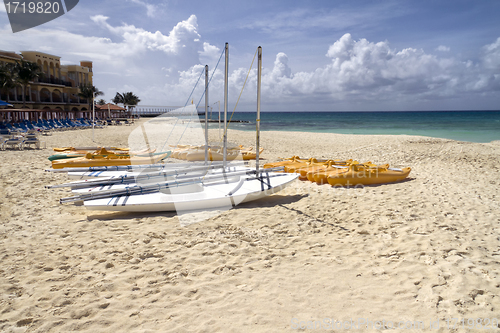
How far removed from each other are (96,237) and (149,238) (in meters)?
0.77

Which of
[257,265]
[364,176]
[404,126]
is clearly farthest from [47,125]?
[404,126]

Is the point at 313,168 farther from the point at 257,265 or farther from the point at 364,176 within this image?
the point at 257,265

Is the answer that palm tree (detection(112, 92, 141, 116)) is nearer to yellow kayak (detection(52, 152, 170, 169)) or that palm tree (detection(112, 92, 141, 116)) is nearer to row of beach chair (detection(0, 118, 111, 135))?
row of beach chair (detection(0, 118, 111, 135))

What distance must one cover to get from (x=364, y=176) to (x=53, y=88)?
145ft

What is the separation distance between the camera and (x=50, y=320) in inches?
103

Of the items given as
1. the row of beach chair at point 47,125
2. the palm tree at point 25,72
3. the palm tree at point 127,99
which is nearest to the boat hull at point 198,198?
the row of beach chair at point 47,125

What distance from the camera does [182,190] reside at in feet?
20.3

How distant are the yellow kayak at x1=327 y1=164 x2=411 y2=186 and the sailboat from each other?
136cm

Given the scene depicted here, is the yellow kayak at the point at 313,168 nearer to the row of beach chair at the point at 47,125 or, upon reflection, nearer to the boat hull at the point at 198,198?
the boat hull at the point at 198,198

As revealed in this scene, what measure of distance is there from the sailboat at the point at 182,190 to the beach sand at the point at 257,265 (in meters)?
0.26

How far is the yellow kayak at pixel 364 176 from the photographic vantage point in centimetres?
725

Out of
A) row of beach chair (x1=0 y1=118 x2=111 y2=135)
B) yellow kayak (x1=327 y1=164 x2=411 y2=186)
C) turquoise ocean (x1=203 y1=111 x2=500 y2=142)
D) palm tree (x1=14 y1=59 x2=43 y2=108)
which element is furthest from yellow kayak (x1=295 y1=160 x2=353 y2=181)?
palm tree (x1=14 y1=59 x2=43 y2=108)

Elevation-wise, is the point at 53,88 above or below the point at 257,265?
above

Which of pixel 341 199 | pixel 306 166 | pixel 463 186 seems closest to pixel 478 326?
pixel 341 199
